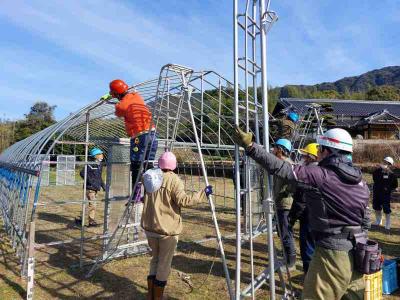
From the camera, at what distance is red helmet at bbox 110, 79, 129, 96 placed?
488 cm

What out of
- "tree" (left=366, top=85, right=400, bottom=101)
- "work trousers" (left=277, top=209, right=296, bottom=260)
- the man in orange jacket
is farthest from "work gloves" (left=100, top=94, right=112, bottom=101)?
"tree" (left=366, top=85, right=400, bottom=101)

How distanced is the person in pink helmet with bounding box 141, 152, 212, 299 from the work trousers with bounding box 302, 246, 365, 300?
1.44 metres

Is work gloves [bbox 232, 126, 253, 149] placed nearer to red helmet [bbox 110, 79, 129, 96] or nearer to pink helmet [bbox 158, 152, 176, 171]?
pink helmet [bbox 158, 152, 176, 171]

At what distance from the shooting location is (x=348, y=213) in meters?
2.61

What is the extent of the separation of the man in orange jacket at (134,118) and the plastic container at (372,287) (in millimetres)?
2866

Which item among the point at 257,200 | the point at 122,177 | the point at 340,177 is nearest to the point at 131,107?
the point at 122,177

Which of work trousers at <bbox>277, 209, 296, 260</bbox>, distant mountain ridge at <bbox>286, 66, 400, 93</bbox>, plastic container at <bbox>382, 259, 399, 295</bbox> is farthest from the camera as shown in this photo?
distant mountain ridge at <bbox>286, 66, 400, 93</bbox>

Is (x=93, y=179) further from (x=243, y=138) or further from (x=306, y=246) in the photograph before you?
(x=243, y=138)

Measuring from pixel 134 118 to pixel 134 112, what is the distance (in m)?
0.08

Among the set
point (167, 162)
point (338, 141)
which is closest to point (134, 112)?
point (167, 162)

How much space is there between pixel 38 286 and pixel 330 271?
3.76 meters

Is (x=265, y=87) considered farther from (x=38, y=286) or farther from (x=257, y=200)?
(x=257, y=200)

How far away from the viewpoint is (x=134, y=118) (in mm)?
4934

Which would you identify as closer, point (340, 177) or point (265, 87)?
point (340, 177)
